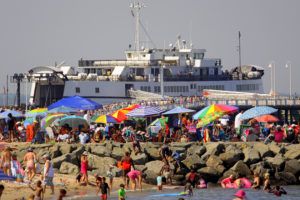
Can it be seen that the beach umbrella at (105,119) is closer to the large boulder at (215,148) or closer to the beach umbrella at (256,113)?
the beach umbrella at (256,113)

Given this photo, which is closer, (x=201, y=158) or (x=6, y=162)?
(x=6, y=162)

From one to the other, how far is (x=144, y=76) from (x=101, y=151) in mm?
43675

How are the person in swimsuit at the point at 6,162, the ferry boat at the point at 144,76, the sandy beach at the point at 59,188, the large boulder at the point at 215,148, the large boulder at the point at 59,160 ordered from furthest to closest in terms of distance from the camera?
1. the ferry boat at the point at 144,76
2. the large boulder at the point at 215,148
3. the large boulder at the point at 59,160
4. the person in swimsuit at the point at 6,162
5. the sandy beach at the point at 59,188

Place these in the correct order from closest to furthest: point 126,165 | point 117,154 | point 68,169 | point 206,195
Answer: point 206,195, point 126,165, point 68,169, point 117,154

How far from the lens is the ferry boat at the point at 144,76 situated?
258 ft

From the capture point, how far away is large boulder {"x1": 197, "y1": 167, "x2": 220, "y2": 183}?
135 ft

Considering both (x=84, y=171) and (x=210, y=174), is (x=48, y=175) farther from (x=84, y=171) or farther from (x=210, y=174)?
(x=210, y=174)

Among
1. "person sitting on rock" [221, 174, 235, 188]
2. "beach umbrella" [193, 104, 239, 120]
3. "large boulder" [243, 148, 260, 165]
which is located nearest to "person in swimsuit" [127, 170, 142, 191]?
"person sitting on rock" [221, 174, 235, 188]

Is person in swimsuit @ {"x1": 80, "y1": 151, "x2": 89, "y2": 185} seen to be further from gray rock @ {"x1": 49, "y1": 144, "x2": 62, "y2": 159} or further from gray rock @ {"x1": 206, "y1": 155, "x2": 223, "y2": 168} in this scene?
gray rock @ {"x1": 206, "y1": 155, "x2": 223, "y2": 168}

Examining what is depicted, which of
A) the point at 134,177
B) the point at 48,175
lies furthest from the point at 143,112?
the point at 48,175

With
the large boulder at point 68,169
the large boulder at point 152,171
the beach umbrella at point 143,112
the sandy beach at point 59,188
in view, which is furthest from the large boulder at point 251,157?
the beach umbrella at point 143,112

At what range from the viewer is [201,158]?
139 feet

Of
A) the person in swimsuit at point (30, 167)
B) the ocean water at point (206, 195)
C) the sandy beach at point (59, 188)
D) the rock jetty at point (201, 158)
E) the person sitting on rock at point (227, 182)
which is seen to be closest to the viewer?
the sandy beach at point (59, 188)

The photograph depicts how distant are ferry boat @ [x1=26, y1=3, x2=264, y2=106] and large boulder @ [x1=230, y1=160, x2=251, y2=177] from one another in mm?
36093
